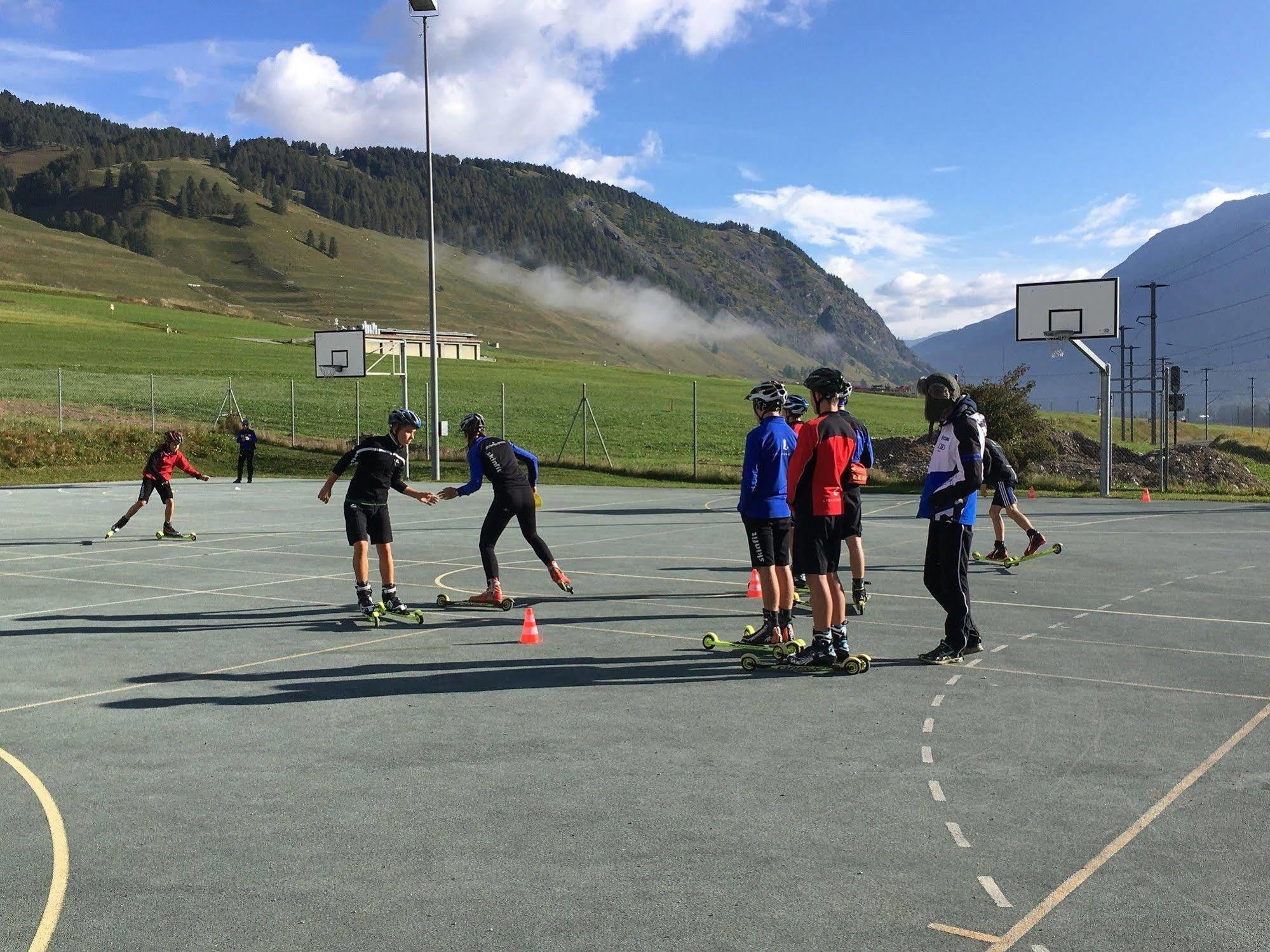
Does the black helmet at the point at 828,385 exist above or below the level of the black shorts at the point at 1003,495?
above

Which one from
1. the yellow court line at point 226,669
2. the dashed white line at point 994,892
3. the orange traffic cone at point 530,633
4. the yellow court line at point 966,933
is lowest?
the yellow court line at point 966,933


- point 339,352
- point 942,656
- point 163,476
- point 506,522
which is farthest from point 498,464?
point 339,352

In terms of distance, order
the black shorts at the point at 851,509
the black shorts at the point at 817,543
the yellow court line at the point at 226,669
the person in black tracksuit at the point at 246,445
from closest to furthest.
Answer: the yellow court line at the point at 226,669 → the black shorts at the point at 817,543 → the black shorts at the point at 851,509 → the person in black tracksuit at the point at 246,445

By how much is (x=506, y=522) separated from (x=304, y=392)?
5515 centimetres

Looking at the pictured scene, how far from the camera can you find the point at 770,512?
929 centimetres

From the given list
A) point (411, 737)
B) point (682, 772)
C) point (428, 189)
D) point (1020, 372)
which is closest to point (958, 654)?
point (682, 772)

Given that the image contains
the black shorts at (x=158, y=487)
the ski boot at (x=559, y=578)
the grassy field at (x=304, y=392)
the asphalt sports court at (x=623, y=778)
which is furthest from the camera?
the grassy field at (x=304, y=392)

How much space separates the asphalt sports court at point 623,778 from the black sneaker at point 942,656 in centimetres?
22

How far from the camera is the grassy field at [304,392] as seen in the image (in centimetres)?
4741

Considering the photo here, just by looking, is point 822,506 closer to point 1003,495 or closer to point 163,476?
point 1003,495

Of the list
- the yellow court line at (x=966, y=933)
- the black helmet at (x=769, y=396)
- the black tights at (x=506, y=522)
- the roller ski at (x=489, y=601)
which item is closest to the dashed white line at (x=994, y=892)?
the yellow court line at (x=966, y=933)

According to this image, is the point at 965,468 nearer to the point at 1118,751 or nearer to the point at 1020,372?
the point at 1118,751

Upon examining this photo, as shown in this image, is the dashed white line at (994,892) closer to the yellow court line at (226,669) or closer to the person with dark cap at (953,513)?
the person with dark cap at (953,513)

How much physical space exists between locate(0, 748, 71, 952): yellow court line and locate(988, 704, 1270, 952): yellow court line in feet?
11.4
